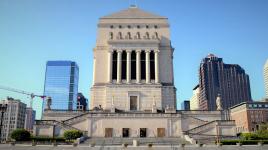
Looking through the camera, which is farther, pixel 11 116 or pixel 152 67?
pixel 11 116

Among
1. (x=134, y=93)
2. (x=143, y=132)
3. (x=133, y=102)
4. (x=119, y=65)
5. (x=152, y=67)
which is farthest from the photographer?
(x=152, y=67)

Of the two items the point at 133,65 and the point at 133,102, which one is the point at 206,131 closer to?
the point at 133,102

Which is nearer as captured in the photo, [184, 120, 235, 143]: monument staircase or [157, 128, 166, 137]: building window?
[184, 120, 235, 143]: monument staircase

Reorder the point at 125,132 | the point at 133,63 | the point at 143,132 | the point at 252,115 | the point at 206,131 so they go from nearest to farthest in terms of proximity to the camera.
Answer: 1. the point at 206,131
2. the point at 125,132
3. the point at 143,132
4. the point at 133,63
5. the point at 252,115

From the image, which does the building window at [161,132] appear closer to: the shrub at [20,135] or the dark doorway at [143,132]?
the dark doorway at [143,132]

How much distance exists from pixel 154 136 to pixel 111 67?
23.3 m

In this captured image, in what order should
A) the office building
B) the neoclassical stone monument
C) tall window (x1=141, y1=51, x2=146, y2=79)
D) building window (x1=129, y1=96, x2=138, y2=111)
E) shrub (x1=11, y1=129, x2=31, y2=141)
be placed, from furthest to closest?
the office building → tall window (x1=141, y1=51, x2=146, y2=79) → building window (x1=129, y1=96, x2=138, y2=111) → the neoclassical stone monument → shrub (x1=11, y1=129, x2=31, y2=141)

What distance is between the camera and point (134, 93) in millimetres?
73188

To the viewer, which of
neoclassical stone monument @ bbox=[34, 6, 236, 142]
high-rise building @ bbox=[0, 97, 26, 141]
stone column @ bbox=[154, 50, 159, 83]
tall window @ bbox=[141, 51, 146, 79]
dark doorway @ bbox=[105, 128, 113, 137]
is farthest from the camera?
high-rise building @ bbox=[0, 97, 26, 141]

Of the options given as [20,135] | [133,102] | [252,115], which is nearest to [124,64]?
[133,102]

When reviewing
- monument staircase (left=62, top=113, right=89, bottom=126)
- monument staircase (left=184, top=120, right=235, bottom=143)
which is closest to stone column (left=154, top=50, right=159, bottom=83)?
monument staircase (left=184, top=120, right=235, bottom=143)

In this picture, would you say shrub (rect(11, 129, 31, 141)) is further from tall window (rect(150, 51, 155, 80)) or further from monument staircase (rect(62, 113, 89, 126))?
tall window (rect(150, 51, 155, 80))

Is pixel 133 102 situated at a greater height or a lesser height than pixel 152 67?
lesser

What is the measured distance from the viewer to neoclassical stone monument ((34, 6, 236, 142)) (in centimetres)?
6122
